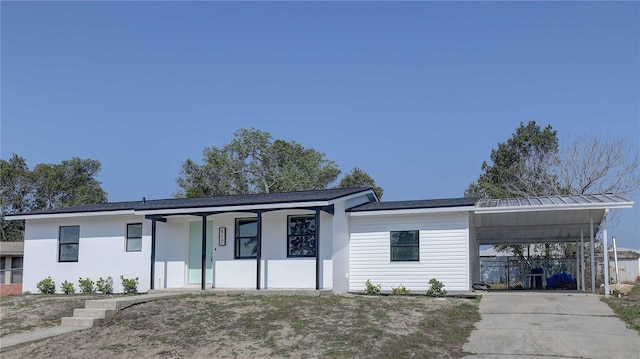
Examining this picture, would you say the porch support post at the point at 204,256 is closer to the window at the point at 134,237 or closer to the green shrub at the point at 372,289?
the window at the point at 134,237

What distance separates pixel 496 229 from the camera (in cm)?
2425

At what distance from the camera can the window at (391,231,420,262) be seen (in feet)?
66.0

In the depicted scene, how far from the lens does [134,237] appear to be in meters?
22.1

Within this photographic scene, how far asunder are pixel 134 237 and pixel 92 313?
22.5 feet

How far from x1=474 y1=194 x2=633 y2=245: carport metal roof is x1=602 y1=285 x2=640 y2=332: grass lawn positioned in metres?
2.58

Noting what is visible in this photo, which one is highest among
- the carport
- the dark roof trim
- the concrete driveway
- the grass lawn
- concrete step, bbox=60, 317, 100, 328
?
the dark roof trim

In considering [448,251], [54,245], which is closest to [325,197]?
[448,251]

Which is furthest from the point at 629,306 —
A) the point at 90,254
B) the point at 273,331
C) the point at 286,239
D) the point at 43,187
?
the point at 43,187

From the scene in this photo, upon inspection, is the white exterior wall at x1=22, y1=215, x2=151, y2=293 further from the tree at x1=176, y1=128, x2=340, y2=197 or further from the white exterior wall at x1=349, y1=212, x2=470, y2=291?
the tree at x1=176, y1=128, x2=340, y2=197

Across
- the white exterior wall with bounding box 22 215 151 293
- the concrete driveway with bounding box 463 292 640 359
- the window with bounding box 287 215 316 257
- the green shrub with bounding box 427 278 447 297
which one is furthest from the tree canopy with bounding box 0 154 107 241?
the concrete driveway with bounding box 463 292 640 359

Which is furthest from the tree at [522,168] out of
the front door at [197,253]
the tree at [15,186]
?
the tree at [15,186]

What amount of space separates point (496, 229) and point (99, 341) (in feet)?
52.7

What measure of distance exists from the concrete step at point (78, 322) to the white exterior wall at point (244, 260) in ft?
19.5

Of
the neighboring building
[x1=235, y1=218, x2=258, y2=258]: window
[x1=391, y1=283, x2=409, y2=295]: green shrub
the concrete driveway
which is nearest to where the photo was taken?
the concrete driveway
